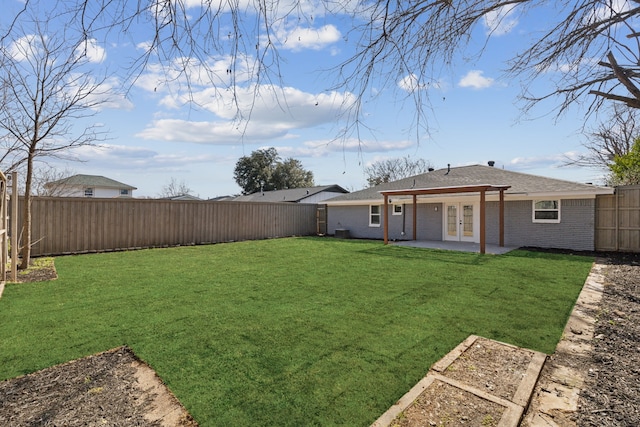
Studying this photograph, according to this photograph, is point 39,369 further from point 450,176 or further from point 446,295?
point 450,176

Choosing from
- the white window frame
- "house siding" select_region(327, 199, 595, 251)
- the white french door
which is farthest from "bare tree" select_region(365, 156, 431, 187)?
the white window frame

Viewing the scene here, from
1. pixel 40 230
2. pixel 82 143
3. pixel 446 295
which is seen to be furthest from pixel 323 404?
pixel 40 230

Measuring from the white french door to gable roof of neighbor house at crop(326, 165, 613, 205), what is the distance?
0.95m

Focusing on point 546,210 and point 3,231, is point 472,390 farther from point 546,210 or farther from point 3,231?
point 546,210

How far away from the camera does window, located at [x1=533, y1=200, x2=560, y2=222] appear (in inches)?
456

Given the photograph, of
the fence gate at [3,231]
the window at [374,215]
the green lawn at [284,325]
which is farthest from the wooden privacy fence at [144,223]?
the window at [374,215]

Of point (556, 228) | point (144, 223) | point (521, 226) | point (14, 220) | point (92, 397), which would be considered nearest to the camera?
point (92, 397)

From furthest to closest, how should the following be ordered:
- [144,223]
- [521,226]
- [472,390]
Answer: [144,223]
[521,226]
[472,390]

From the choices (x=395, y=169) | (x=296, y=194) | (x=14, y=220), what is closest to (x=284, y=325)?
(x=14, y=220)

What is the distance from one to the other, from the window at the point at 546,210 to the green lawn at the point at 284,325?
4.27 meters

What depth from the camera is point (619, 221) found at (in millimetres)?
10602

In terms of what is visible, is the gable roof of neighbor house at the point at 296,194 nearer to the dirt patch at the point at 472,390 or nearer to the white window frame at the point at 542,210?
the white window frame at the point at 542,210

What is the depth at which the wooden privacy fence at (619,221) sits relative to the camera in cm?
1041

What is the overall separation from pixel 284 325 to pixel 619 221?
472 inches
